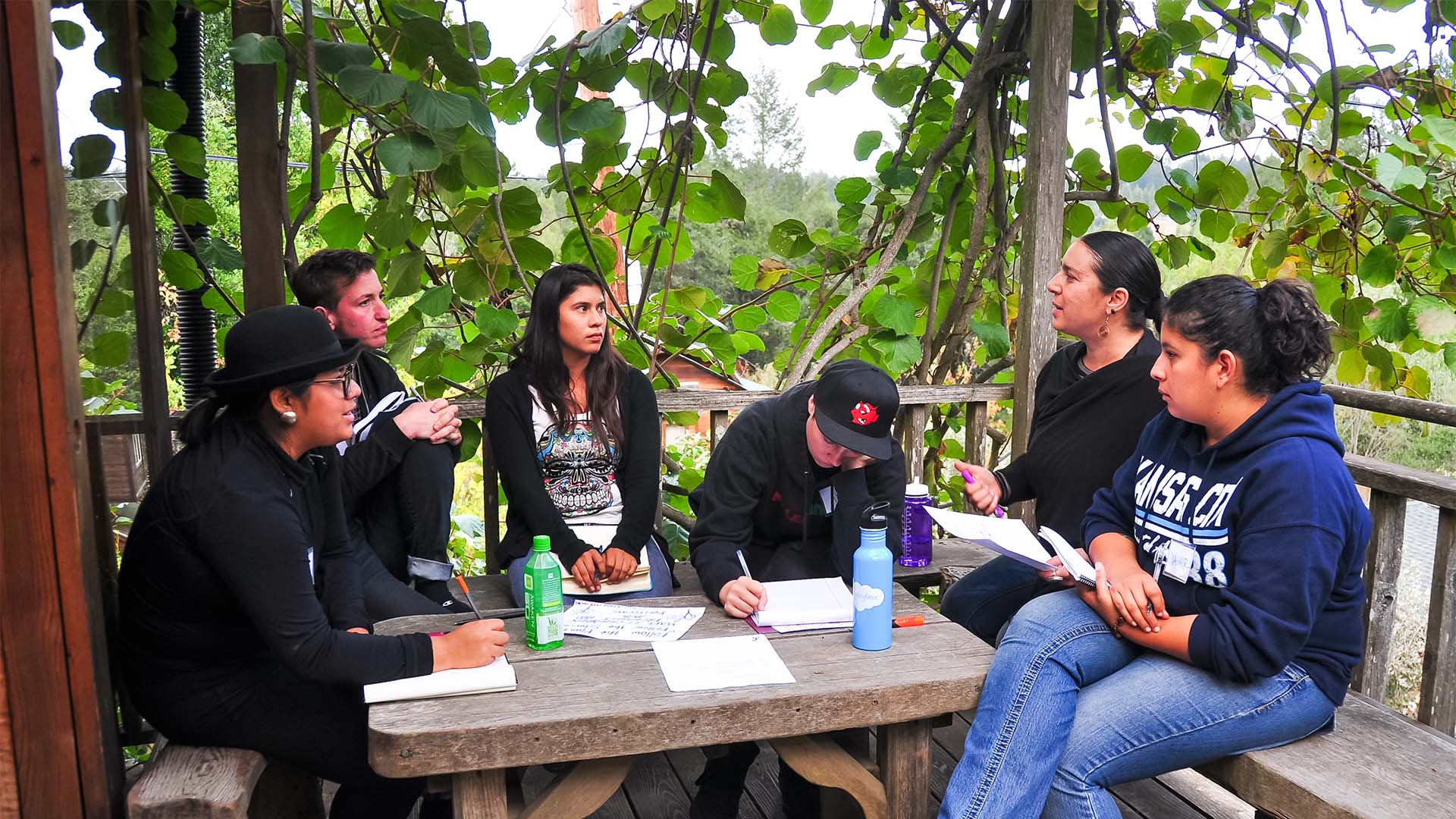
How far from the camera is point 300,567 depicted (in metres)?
1.71

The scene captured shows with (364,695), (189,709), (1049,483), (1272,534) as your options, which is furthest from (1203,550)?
(189,709)

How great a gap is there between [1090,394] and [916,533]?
61 centimetres

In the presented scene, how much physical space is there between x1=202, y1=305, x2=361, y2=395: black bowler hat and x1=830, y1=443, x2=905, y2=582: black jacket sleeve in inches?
45.4

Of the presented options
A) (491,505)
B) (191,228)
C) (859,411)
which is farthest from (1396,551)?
(191,228)

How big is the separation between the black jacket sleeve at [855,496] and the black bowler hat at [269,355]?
1154 millimetres

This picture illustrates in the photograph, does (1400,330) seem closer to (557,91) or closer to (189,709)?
(557,91)

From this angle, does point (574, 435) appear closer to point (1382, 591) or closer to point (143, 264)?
point (143, 264)

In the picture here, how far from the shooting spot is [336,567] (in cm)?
227

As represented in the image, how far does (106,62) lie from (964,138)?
2623mm

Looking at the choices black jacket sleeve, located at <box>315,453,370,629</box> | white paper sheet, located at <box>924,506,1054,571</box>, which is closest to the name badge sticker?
white paper sheet, located at <box>924,506,1054,571</box>

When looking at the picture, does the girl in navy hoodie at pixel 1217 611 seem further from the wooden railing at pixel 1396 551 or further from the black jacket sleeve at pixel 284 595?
the black jacket sleeve at pixel 284 595

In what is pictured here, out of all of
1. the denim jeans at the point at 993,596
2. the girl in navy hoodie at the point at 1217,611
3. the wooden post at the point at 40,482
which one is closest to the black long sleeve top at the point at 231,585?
the wooden post at the point at 40,482

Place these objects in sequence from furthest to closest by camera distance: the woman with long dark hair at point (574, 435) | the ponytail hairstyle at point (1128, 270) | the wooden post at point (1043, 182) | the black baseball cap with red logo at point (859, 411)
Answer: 1. the wooden post at point (1043, 182)
2. the woman with long dark hair at point (574, 435)
3. the ponytail hairstyle at point (1128, 270)
4. the black baseball cap with red logo at point (859, 411)

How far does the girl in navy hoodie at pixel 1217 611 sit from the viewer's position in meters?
1.72
